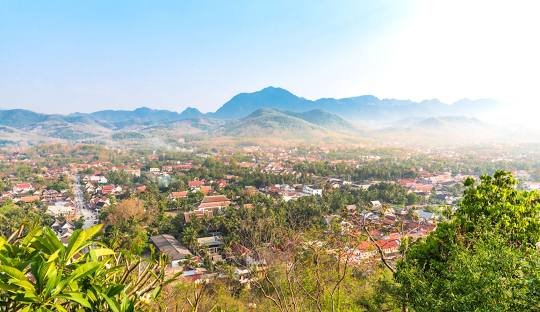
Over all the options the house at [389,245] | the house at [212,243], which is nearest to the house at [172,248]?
the house at [212,243]

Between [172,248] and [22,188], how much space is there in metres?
19.6

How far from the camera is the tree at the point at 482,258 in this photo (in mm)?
2701

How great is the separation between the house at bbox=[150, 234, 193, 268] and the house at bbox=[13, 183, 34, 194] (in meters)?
16.5

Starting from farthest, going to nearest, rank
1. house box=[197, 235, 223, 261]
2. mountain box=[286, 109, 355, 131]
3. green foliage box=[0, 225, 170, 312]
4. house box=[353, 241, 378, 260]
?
mountain box=[286, 109, 355, 131], house box=[197, 235, 223, 261], house box=[353, 241, 378, 260], green foliage box=[0, 225, 170, 312]

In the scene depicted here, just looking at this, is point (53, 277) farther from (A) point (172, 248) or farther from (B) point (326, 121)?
(B) point (326, 121)

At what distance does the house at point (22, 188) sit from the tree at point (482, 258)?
29158 millimetres

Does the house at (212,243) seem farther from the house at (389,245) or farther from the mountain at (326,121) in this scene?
the mountain at (326,121)

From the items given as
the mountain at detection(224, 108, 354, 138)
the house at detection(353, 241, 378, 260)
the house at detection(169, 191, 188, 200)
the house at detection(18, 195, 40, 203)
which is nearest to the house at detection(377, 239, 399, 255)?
the house at detection(353, 241, 378, 260)

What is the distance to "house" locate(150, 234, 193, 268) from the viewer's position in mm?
12664

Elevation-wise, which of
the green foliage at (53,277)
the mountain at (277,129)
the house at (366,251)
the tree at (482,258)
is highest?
the green foliage at (53,277)

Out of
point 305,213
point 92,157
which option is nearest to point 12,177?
point 92,157

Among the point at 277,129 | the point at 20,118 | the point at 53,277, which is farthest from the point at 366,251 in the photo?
the point at 20,118

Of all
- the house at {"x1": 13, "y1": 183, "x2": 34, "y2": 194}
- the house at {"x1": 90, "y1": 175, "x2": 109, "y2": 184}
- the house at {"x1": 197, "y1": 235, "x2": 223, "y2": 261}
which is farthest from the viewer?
the house at {"x1": 90, "y1": 175, "x2": 109, "y2": 184}

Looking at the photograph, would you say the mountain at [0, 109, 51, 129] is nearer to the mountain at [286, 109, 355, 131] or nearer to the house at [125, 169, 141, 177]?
the mountain at [286, 109, 355, 131]
